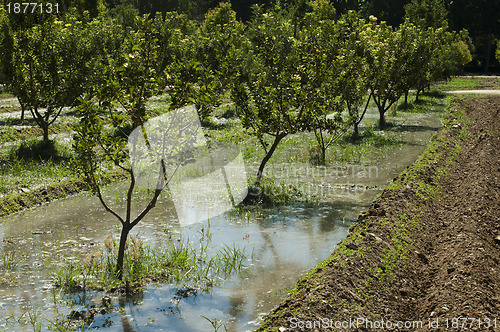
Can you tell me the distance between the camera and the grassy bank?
579cm

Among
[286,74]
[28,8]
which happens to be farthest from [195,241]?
[28,8]

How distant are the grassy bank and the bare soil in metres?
0.01

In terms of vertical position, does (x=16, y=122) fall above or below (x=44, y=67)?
below

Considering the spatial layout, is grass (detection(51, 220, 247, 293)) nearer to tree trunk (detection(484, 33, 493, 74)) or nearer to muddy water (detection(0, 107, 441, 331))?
muddy water (detection(0, 107, 441, 331))

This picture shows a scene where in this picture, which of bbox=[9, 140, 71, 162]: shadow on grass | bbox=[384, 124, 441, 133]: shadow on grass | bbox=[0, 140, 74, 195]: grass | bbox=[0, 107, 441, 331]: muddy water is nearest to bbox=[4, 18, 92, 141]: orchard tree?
bbox=[9, 140, 71, 162]: shadow on grass

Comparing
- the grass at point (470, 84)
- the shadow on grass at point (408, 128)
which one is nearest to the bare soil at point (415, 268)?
the shadow on grass at point (408, 128)

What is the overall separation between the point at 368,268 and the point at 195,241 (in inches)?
128

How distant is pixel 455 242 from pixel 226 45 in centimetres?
593

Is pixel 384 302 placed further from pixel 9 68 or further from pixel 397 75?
pixel 397 75

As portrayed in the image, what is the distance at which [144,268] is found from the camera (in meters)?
7.40

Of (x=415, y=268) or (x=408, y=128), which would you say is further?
(x=408, y=128)

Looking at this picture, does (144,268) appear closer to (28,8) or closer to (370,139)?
(28,8)

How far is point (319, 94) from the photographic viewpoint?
38.5ft

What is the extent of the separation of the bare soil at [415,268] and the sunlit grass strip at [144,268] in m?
1.38
